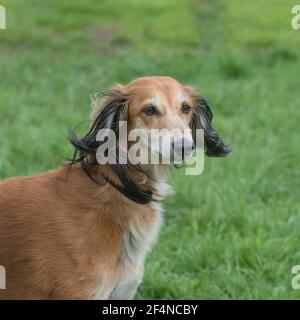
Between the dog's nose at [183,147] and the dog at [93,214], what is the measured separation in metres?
0.12

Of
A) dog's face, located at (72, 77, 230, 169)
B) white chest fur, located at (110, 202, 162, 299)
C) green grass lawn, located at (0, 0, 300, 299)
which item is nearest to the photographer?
dog's face, located at (72, 77, 230, 169)

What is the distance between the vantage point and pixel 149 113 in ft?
10.2

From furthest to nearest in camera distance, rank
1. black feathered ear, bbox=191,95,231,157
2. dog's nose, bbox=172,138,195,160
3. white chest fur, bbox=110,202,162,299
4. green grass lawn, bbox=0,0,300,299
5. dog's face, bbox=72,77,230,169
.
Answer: green grass lawn, bbox=0,0,300,299
black feathered ear, bbox=191,95,231,157
white chest fur, bbox=110,202,162,299
dog's face, bbox=72,77,230,169
dog's nose, bbox=172,138,195,160

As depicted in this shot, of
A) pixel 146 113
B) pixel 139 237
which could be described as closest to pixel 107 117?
pixel 146 113

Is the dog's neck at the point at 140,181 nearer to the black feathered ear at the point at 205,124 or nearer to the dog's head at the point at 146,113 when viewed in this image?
the dog's head at the point at 146,113

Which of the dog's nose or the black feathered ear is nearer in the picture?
the dog's nose

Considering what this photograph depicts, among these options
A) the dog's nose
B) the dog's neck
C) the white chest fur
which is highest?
the dog's nose

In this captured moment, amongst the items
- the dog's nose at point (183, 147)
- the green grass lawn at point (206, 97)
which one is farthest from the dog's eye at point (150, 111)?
the green grass lawn at point (206, 97)

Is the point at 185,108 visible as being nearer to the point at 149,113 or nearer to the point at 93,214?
the point at 149,113

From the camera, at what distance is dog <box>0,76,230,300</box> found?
10.0 feet

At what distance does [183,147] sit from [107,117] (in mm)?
476

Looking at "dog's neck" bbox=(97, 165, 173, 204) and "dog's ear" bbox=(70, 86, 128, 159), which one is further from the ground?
"dog's ear" bbox=(70, 86, 128, 159)

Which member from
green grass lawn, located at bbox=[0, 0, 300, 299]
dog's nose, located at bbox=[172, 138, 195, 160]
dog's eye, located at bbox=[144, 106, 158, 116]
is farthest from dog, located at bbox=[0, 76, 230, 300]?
green grass lawn, located at bbox=[0, 0, 300, 299]

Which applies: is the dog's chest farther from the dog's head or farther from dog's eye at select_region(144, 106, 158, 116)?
dog's eye at select_region(144, 106, 158, 116)
